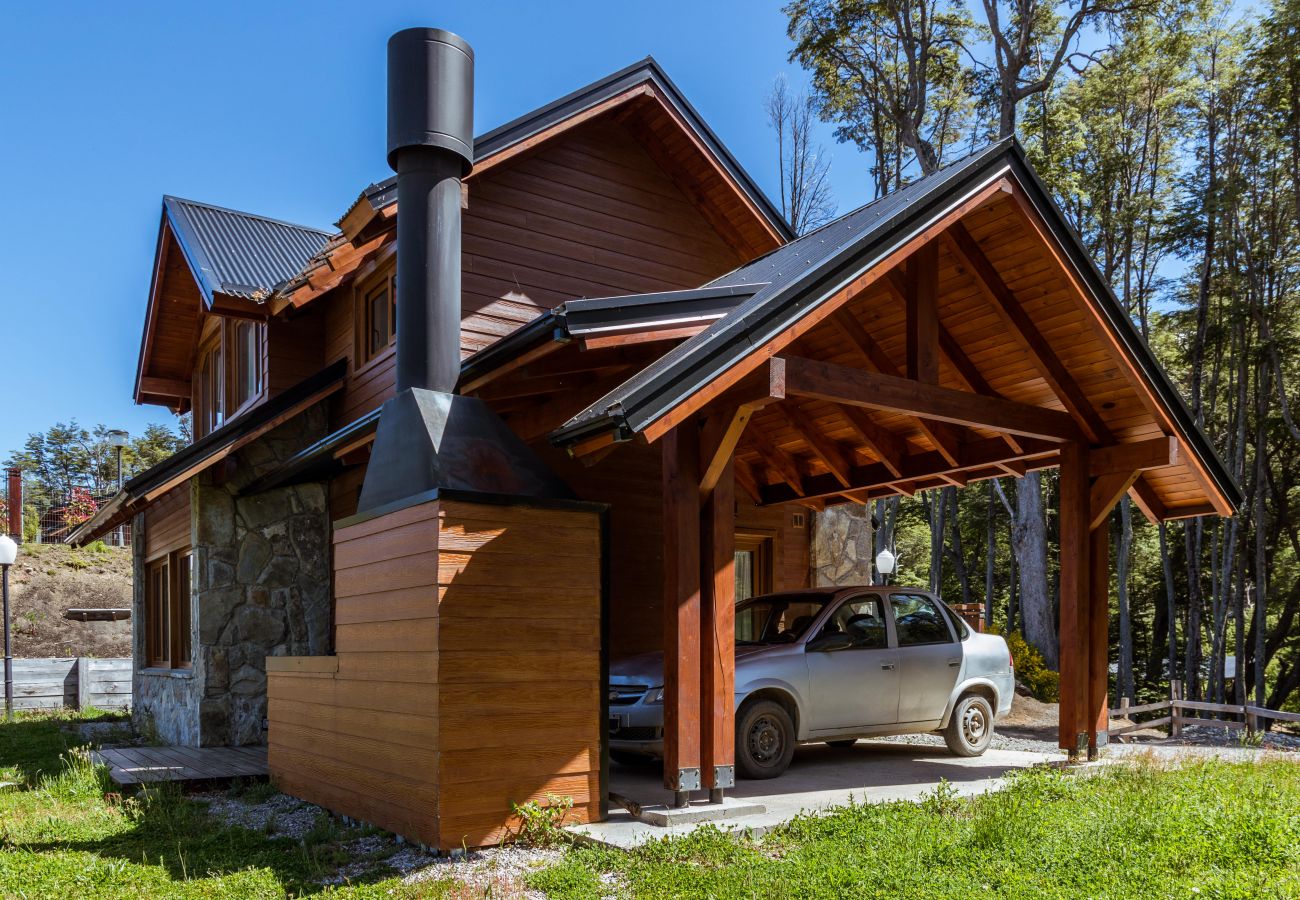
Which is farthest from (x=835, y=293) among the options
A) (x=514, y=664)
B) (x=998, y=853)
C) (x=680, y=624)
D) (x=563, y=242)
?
(x=563, y=242)

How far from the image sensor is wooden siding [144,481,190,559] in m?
13.1

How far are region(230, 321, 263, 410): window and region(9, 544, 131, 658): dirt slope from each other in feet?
35.6

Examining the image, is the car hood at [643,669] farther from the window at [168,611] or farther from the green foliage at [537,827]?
the window at [168,611]

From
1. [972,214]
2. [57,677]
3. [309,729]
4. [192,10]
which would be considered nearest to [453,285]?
[309,729]

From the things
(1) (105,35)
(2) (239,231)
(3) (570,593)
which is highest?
(1) (105,35)

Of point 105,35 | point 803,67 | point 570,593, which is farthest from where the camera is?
point 803,67

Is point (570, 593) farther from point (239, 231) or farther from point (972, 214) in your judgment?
point (239, 231)

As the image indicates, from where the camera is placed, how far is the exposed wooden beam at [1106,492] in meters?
9.53

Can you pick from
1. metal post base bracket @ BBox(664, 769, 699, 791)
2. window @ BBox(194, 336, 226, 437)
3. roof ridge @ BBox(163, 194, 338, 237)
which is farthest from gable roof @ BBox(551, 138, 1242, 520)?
roof ridge @ BBox(163, 194, 338, 237)

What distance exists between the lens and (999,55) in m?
24.5

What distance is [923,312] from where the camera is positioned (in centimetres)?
840

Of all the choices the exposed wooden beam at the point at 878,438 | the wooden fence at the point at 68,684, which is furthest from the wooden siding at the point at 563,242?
the wooden fence at the point at 68,684

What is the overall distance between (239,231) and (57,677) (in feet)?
29.2

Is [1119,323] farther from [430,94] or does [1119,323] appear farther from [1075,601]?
[430,94]
